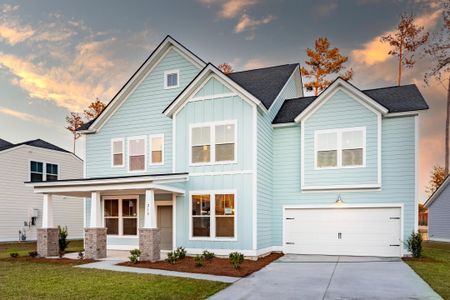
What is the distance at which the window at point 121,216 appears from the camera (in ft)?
56.1

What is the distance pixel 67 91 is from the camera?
22797mm

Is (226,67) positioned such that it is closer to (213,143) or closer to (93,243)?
(213,143)

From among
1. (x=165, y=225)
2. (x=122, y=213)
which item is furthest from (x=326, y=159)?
(x=122, y=213)

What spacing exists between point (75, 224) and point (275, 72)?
63.7 ft

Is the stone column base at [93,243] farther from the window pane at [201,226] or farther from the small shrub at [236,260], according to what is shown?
the small shrub at [236,260]

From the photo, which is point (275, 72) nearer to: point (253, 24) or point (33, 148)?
point (253, 24)

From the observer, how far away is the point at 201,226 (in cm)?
1480

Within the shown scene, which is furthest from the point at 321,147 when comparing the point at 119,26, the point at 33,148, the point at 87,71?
the point at 33,148

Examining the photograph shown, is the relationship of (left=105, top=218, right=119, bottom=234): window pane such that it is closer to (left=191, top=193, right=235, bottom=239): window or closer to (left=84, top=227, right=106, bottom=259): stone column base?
(left=84, top=227, right=106, bottom=259): stone column base

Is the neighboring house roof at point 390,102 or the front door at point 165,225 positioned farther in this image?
the front door at point 165,225

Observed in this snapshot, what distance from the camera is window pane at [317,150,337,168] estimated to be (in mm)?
15336

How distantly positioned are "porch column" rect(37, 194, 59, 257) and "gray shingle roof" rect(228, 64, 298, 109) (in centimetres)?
906

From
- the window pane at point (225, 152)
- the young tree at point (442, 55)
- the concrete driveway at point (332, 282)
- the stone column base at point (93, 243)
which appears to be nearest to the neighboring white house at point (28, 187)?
the stone column base at point (93, 243)

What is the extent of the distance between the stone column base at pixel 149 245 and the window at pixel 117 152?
5.42m
